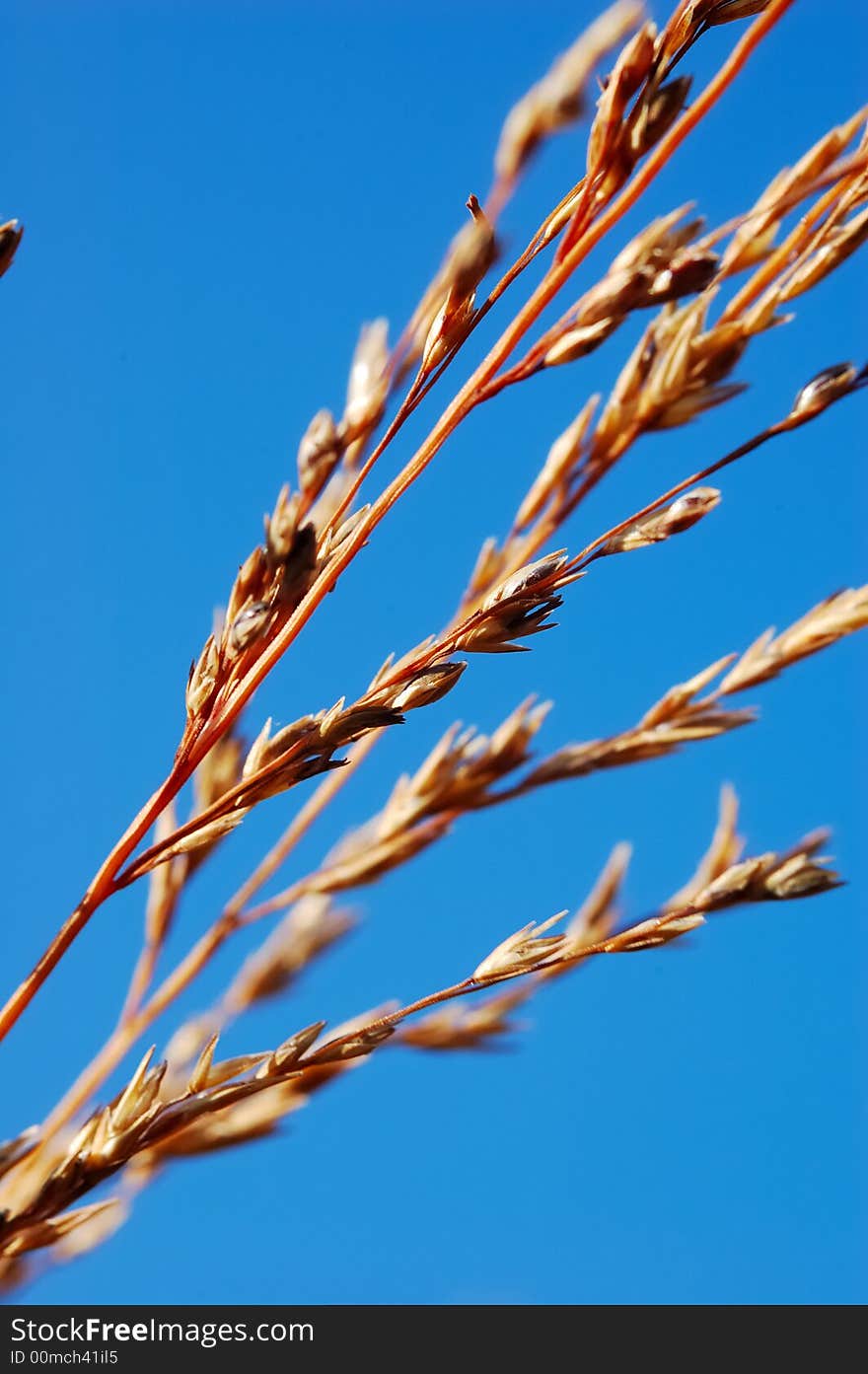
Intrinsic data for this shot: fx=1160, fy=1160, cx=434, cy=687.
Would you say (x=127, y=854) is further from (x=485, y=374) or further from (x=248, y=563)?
(x=485, y=374)

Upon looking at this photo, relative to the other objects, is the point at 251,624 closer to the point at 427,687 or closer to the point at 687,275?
the point at 427,687

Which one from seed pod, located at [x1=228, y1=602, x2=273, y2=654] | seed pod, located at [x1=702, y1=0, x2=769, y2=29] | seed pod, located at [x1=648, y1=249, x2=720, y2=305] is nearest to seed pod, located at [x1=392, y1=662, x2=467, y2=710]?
seed pod, located at [x1=228, y1=602, x2=273, y2=654]

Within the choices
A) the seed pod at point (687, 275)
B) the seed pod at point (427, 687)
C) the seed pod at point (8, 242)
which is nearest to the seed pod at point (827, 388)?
the seed pod at point (687, 275)

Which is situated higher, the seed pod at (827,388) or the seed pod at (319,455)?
the seed pod at (827,388)

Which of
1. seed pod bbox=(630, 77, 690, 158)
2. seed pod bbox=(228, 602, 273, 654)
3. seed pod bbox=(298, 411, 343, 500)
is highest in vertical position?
seed pod bbox=(630, 77, 690, 158)

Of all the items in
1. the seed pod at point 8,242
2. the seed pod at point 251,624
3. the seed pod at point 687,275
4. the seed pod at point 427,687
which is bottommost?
the seed pod at point 427,687

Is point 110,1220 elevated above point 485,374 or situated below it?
below

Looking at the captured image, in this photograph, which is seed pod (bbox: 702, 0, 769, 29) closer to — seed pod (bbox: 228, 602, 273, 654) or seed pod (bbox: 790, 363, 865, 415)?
seed pod (bbox: 790, 363, 865, 415)

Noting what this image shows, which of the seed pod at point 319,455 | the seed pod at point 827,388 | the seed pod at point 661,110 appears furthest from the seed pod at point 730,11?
the seed pod at point 319,455

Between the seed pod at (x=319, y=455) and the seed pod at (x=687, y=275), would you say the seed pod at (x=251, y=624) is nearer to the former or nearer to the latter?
the seed pod at (x=319, y=455)

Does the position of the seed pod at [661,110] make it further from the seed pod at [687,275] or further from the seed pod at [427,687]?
the seed pod at [427,687]
